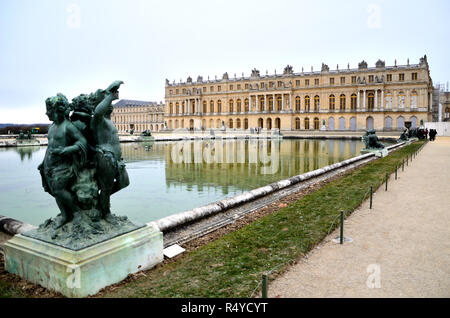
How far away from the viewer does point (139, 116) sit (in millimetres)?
94750

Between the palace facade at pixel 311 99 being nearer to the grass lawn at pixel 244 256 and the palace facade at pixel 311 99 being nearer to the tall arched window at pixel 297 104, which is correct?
the tall arched window at pixel 297 104

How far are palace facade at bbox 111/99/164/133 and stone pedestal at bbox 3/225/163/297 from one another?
280 ft

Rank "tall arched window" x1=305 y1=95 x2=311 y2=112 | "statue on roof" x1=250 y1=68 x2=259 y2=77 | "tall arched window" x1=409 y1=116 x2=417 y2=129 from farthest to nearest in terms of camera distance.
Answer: "statue on roof" x1=250 y1=68 x2=259 y2=77
"tall arched window" x1=305 y1=95 x2=311 y2=112
"tall arched window" x1=409 y1=116 x2=417 y2=129

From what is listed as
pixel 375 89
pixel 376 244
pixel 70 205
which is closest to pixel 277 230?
pixel 376 244

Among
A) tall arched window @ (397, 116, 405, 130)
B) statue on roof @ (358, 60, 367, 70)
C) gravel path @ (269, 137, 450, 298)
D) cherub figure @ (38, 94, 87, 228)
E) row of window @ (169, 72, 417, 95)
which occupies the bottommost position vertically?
gravel path @ (269, 137, 450, 298)

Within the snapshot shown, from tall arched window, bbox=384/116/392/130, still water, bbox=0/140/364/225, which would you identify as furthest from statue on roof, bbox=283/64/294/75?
still water, bbox=0/140/364/225

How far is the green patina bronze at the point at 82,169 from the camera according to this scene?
3.55m

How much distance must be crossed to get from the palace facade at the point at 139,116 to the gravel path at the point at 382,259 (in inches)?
3314

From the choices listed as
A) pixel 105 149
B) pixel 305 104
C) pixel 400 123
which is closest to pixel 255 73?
pixel 305 104

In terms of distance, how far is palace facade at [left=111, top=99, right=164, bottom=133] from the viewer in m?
91.0

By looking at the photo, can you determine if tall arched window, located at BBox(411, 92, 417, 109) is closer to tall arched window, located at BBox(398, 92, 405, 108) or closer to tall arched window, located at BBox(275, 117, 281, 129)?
tall arched window, located at BBox(398, 92, 405, 108)

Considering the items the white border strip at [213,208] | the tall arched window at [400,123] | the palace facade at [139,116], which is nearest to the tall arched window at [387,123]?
the tall arched window at [400,123]
